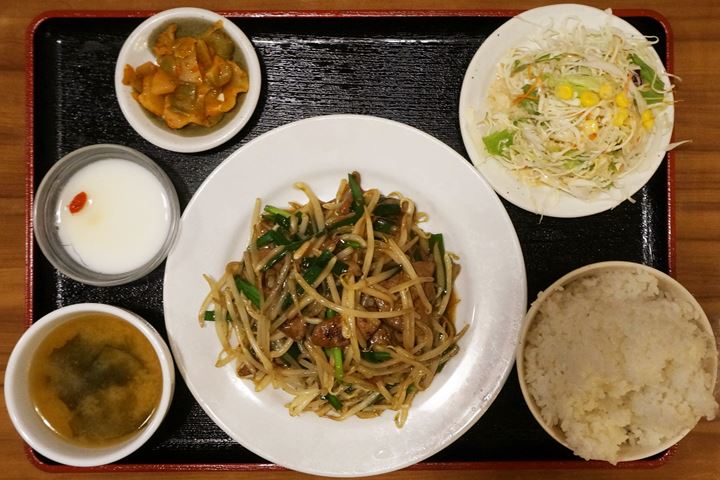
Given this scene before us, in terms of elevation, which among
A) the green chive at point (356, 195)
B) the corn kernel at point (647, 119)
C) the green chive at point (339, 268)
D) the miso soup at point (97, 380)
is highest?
the corn kernel at point (647, 119)

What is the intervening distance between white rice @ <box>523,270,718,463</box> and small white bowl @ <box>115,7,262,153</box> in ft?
4.86

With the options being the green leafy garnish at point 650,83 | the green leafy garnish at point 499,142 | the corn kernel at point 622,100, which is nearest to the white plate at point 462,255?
the green leafy garnish at point 499,142

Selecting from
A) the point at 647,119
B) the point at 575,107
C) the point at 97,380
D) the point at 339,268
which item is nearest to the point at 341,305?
the point at 339,268

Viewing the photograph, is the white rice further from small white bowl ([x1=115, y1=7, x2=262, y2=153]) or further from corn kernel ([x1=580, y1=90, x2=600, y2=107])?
small white bowl ([x1=115, y1=7, x2=262, y2=153])

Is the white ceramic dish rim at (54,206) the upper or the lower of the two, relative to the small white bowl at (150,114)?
lower

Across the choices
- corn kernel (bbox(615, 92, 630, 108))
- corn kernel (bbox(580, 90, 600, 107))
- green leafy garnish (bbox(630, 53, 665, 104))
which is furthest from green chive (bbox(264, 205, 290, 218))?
green leafy garnish (bbox(630, 53, 665, 104))

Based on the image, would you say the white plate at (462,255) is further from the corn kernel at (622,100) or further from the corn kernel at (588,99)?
the corn kernel at (622,100)

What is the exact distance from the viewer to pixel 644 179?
7.54 ft

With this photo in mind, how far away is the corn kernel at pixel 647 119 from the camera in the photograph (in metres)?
2.27

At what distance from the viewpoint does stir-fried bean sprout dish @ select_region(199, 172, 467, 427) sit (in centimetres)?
218

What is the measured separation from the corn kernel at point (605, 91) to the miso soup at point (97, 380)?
6.93 ft

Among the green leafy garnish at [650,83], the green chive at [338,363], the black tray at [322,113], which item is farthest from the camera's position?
the black tray at [322,113]

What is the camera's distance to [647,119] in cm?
227

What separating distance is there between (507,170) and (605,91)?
0.50m
